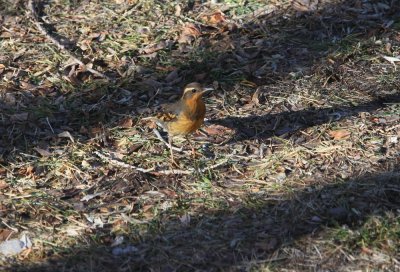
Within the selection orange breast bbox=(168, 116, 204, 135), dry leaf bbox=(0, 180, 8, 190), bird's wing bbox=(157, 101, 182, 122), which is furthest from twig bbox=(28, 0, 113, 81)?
dry leaf bbox=(0, 180, 8, 190)

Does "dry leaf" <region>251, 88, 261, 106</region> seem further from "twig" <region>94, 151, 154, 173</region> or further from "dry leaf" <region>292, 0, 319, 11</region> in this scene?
"dry leaf" <region>292, 0, 319, 11</region>

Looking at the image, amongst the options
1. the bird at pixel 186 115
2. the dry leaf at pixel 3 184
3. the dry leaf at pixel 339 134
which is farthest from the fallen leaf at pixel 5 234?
the dry leaf at pixel 339 134

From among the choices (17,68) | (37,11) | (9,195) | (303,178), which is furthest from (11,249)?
(37,11)

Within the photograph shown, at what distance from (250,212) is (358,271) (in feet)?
3.79

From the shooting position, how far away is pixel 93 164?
7785 mm

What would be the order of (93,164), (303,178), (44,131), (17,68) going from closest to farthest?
(303,178), (93,164), (44,131), (17,68)

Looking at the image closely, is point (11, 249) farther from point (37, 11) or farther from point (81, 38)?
point (37, 11)

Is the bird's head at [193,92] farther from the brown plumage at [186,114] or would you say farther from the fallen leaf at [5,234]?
the fallen leaf at [5,234]

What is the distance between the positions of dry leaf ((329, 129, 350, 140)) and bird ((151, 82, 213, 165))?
132 cm

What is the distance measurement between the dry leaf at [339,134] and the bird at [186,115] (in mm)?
1322

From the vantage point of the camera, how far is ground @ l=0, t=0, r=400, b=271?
6.47 metres

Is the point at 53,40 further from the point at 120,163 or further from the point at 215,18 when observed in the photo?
the point at 120,163

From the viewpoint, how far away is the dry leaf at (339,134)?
25.9 ft

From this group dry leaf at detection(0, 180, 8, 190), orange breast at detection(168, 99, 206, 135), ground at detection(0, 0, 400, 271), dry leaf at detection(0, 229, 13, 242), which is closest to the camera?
ground at detection(0, 0, 400, 271)
